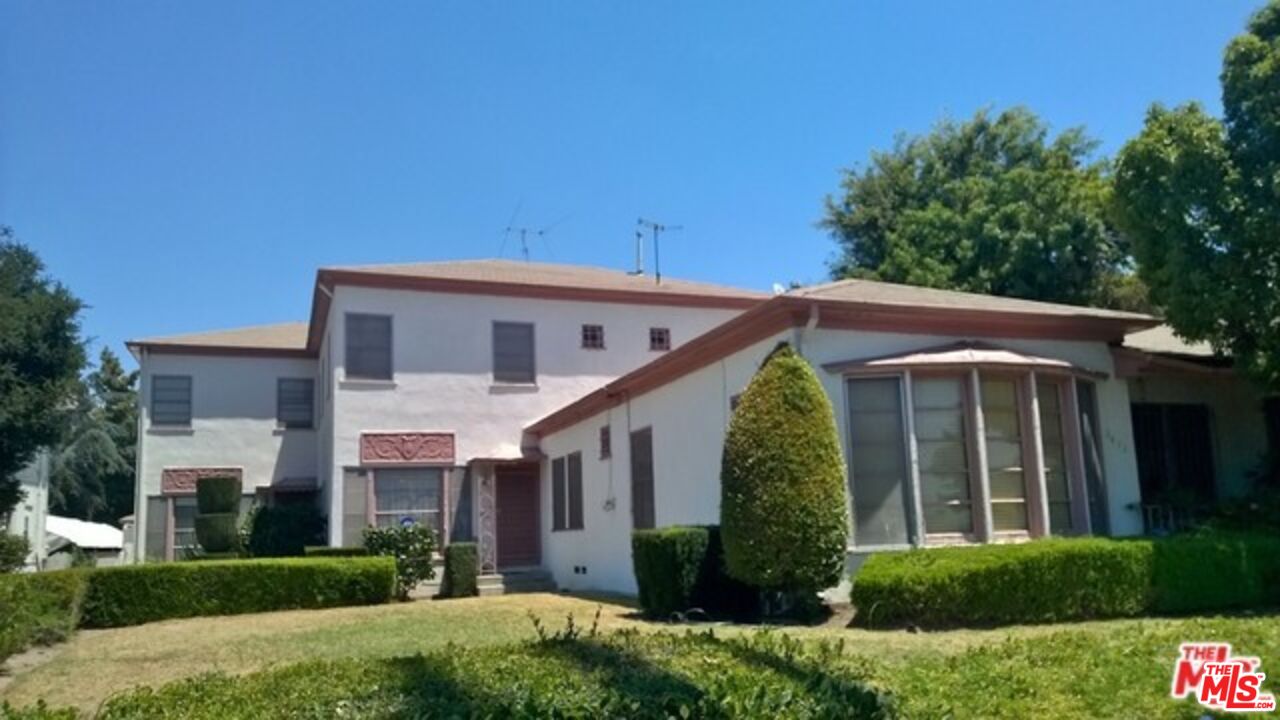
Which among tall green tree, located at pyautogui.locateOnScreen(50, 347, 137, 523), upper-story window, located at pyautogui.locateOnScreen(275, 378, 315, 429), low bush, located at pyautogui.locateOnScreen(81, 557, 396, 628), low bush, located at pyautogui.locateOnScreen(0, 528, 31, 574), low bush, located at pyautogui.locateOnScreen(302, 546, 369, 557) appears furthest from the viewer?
tall green tree, located at pyautogui.locateOnScreen(50, 347, 137, 523)

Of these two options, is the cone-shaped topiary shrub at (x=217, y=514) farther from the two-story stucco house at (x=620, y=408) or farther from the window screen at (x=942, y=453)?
the window screen at (x=942, y=453)

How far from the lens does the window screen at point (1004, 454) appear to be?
1305cm

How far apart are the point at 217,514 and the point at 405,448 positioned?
5.24m

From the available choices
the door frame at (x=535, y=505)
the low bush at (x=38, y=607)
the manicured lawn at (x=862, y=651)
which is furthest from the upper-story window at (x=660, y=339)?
the low bush at (x=38, y=607)

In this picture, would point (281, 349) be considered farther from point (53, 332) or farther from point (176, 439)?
point (53, 332)

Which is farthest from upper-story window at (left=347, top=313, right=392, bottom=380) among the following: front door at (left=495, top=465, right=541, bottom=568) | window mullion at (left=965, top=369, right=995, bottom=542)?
window mullion at (left=965, top=369, right=995, bottom=542)

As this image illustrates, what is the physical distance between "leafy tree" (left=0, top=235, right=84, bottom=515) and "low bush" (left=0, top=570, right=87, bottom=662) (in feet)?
20.6

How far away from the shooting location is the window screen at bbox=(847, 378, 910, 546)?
1261cm

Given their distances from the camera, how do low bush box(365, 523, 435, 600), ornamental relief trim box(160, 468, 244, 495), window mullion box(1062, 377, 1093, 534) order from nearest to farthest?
window mullion box(1062, 377, 1093, 534), low bush box(365, 523, 435, 600), ornamental relief trim box(160, 468, 244, 495)

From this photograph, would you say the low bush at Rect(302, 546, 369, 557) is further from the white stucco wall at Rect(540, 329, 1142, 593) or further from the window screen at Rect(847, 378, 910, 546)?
the window screen at Rect(847, 378, 910, 546)

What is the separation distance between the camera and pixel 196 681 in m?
5.80

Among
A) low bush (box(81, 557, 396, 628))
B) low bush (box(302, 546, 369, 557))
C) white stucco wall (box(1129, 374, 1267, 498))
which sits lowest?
low bush (box(81, 557, 396, 628))

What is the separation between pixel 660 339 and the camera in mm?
24969

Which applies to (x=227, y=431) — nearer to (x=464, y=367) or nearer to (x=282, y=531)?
(x=282, y=531)
